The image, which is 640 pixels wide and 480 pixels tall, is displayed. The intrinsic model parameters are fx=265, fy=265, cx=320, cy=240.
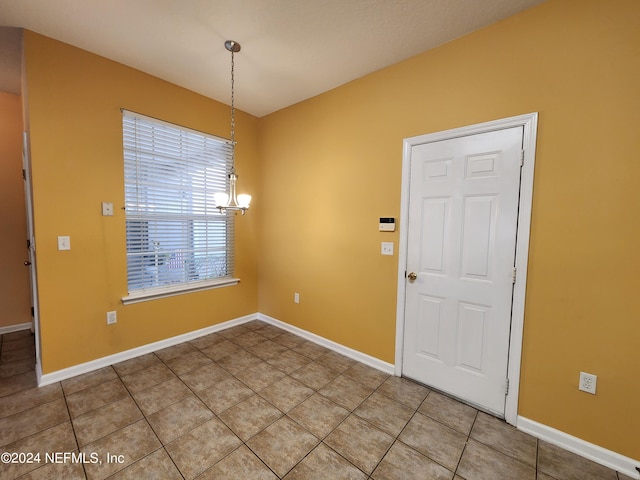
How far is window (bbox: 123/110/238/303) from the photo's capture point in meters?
2.67

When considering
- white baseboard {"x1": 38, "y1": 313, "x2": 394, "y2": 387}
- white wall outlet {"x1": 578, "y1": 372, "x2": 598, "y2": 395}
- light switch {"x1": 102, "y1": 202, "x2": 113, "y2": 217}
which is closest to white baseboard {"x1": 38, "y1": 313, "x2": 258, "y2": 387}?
white baseboard {"x1": 38, "y1": 313, "x2": 394, "y2": 387}

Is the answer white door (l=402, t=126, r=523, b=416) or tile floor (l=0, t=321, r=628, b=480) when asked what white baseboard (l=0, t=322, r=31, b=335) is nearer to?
tile floor (l=0, t=321, r=628, b=480)

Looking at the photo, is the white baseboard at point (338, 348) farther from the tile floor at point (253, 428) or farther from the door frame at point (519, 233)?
the door frame at point (519, 233)

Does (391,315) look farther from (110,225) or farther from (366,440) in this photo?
(110,225)

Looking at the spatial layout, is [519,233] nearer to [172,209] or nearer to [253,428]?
[253,428]

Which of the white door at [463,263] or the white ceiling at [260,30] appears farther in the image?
the white door at [463,263]

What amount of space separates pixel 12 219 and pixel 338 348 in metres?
4.14

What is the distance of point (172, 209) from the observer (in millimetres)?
2939

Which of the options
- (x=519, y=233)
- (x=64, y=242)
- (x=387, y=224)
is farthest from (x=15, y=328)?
(x=519, y=233)

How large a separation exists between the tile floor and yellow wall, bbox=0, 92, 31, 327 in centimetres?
94

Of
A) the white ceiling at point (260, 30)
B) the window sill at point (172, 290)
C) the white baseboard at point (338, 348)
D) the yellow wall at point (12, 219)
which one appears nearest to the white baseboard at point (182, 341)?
the white baseboard at point (338, 348)

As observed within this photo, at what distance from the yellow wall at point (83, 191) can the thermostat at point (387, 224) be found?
8.01ft

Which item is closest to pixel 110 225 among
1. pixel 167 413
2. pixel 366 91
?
pixel 167 413

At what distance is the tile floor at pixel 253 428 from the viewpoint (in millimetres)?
1518
